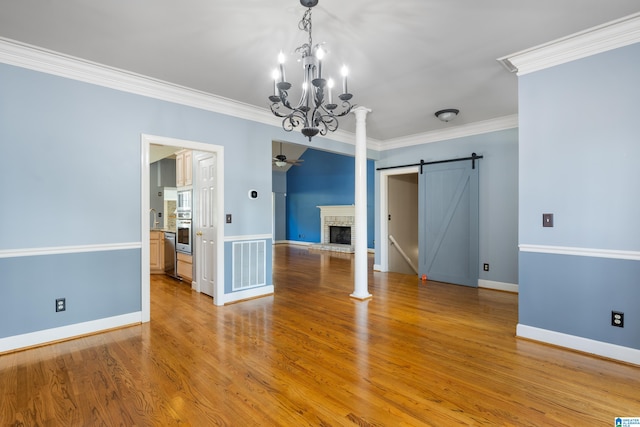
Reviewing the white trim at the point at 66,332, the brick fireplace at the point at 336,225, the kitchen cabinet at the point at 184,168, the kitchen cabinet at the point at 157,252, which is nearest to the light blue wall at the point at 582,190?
the white trim at the point at 66,332

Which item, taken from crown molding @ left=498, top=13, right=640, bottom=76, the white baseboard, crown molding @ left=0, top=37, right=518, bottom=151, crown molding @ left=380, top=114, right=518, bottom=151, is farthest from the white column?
crown molding @ left=498, top=13, right=640, bottom=76

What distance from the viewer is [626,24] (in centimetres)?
245

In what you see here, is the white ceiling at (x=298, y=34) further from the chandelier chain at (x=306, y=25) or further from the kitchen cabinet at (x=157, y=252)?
the kitchen cabinet at (x=157, y=252)

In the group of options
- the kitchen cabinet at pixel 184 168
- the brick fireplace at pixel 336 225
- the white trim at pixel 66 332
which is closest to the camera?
the white trim at pixel 66 332

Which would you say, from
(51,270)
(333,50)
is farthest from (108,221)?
(333,50)

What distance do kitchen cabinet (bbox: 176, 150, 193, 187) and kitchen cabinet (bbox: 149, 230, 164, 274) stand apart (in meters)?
1.27

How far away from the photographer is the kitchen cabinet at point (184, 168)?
5.24m

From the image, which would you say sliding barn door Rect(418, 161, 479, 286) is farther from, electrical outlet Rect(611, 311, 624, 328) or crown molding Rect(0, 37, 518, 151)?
electrical outlet Rect(611, 311, 624, 328)

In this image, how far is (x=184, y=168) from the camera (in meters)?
5.46

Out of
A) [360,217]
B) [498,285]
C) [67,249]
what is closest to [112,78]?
[67,249]

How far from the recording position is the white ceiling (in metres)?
2.26

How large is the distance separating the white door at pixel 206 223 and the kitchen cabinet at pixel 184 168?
35 centimetres

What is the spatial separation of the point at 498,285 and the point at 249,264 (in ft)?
12.9

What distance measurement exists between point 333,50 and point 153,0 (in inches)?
57.1
